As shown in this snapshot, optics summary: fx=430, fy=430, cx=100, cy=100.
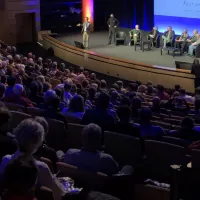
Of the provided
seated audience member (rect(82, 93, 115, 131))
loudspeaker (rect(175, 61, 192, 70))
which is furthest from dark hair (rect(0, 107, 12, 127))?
loudspeaker (rect(175, 61, 192, 70))

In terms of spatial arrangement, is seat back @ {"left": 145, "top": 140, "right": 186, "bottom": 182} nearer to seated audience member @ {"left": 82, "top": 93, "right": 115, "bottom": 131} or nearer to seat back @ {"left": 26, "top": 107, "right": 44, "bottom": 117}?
seated audience member @ {"left": 82, "top": 93, "right": 115, "bottom": 131}

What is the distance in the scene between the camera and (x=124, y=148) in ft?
15.9

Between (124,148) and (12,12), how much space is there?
1461 cm

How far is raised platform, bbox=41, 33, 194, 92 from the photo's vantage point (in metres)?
12.3

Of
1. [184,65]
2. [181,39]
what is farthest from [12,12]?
[184,65]

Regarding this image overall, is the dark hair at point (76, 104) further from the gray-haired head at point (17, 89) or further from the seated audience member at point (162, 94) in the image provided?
the seated audience member at point (162, 94)

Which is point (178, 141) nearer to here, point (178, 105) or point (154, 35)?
point (178, 105)

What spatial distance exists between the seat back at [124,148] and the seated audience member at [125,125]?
0.79ft

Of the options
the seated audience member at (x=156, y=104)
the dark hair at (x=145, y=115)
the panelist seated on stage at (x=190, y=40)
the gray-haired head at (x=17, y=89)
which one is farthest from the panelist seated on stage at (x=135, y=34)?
the dark hair at (x=145, y=115)

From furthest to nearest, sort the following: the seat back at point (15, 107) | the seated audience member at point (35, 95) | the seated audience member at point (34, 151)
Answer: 1. the seated audience member at point (35, 95)
2. the seat back at point (15, 107)
3. the seated audience member at point (34, 151)

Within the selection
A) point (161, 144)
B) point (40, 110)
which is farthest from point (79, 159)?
point (40, 110)

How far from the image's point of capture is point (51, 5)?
66.7ft

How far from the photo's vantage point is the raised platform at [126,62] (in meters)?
12.3

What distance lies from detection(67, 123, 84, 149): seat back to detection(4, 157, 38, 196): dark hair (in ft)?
9.22
